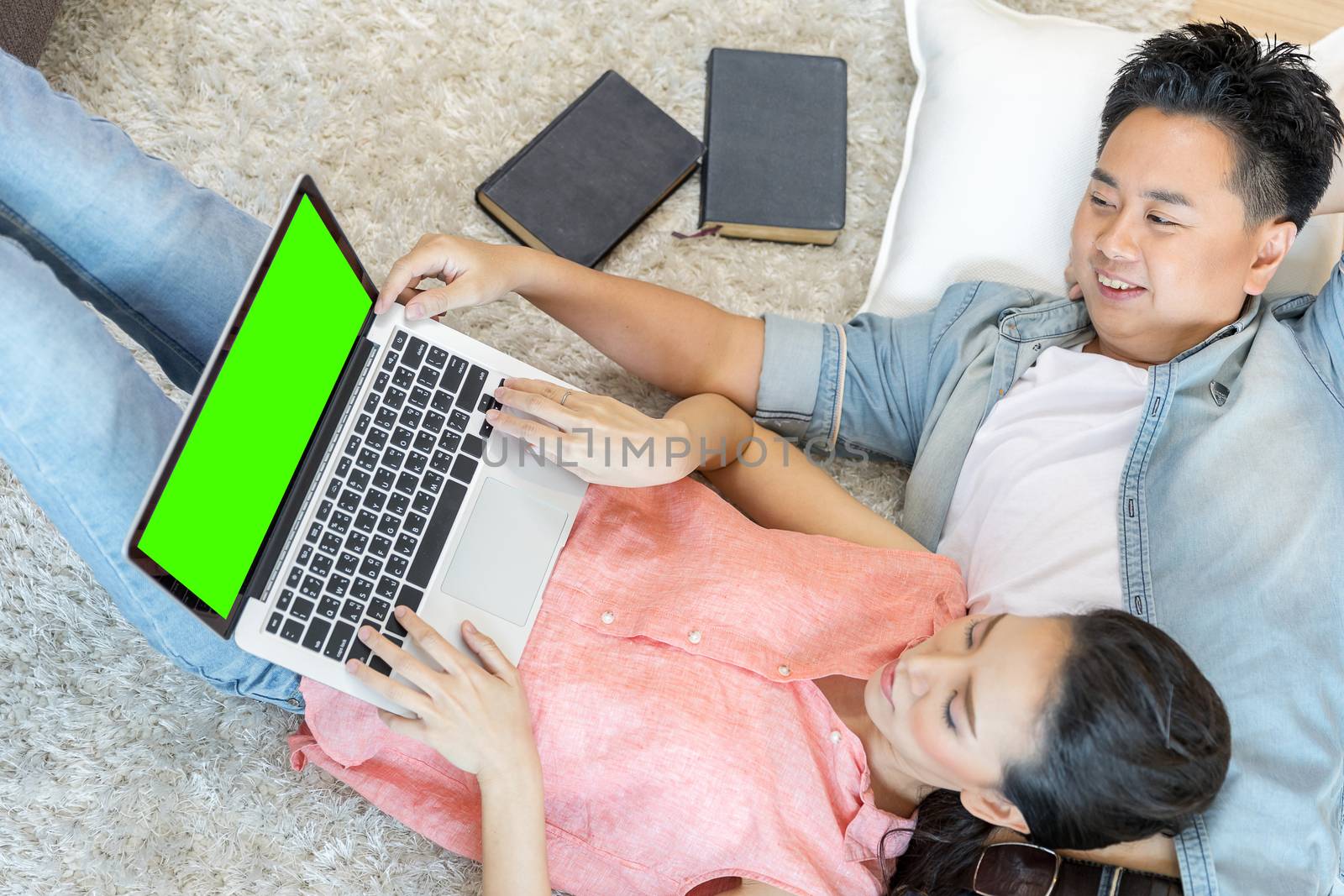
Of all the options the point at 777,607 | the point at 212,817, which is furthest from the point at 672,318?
the point at 212,817

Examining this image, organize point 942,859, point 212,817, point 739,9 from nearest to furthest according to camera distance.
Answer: point 942,859 → point 212,817 → point 739,9

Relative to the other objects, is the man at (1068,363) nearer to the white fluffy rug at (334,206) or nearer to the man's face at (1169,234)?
the man's face at (1169,234)

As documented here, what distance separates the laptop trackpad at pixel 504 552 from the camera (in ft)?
3.34

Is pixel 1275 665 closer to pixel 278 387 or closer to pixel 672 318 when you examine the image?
pixel 672 318

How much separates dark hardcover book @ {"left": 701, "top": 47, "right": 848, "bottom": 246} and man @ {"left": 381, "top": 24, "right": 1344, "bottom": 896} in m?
0.22

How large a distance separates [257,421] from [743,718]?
551 millimetres

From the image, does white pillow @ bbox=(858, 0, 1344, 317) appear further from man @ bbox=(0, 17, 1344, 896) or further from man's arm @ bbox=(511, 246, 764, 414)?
man's arm @ bbox=(511, 246, 764, 414)

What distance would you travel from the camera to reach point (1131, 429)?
1209mm

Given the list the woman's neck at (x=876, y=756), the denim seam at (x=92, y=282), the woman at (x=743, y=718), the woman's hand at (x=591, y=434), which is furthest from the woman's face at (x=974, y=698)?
the denim seam at (x=92, y=282)

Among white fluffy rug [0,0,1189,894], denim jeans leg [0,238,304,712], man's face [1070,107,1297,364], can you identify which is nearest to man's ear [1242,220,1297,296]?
man's face [1070,107,1297,364]

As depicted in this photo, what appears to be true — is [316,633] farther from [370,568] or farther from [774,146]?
[774,146]

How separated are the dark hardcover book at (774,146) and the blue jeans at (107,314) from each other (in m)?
0.67

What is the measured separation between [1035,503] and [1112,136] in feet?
1.55

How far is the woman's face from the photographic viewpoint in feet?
2.90
